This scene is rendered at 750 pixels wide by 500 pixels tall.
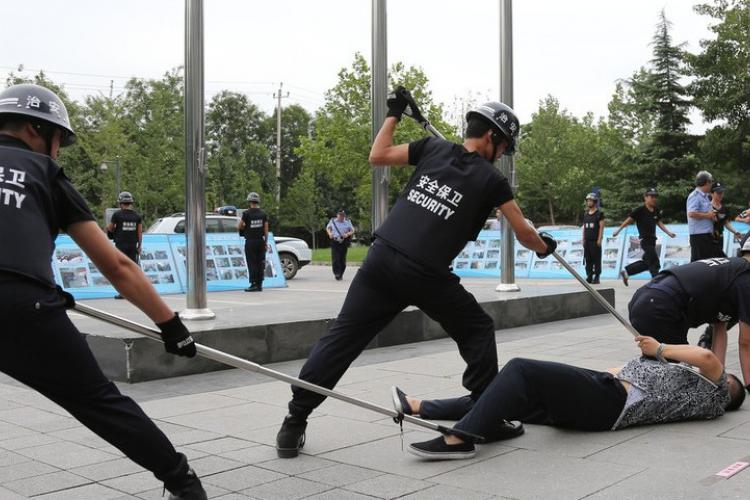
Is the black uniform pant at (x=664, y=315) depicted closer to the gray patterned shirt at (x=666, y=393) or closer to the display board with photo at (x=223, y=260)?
the gray patterned shirt at (x=666, y=393)

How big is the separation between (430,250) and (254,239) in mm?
10851

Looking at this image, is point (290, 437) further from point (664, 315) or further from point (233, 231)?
point (233, 231)

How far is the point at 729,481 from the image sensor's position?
368 cm

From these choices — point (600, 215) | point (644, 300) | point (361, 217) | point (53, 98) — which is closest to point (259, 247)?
point (600, 215)

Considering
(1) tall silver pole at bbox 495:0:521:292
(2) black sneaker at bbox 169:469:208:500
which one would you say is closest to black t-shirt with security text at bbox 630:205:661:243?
(1) tall silver pole at bbox 495:0:521:292

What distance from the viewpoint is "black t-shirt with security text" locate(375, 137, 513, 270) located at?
423 centimetres

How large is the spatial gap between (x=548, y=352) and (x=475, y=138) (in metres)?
3.86

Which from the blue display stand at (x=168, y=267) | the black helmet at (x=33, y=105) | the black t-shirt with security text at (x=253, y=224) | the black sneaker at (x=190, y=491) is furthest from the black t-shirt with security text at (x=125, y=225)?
the black sneaker at (x=190, y=491)

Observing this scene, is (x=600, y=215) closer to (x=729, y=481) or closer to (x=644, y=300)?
(x=644, y=300)

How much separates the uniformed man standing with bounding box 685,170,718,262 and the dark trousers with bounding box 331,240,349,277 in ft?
30.6

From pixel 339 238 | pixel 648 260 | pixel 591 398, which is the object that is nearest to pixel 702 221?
pixel 648 260

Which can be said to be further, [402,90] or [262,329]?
[262,329]

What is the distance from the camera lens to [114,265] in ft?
9.39

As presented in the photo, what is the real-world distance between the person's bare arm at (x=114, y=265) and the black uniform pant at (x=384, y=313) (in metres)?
1.50
